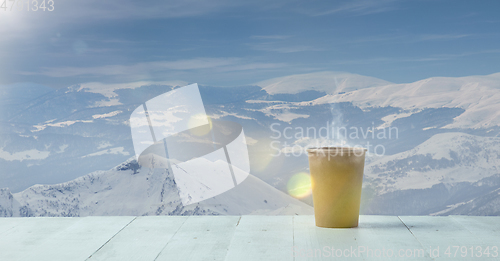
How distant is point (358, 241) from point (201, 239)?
45.2 inches

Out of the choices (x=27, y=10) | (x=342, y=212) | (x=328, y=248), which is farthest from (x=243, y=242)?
(x=27, y=10)

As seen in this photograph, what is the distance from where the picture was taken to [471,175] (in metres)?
9.18

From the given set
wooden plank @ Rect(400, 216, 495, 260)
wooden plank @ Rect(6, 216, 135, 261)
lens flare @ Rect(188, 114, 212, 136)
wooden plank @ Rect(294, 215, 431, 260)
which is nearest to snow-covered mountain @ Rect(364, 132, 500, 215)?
lens flare @ Rect(188, 114, 212, 136)

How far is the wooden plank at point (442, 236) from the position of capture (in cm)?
263

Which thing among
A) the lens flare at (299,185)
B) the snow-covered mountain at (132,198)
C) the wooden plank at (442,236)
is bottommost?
the snow-covered mountain at (132,198)

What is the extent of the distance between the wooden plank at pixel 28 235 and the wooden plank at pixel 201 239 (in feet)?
2.95

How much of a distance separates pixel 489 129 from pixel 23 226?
9.07 metres

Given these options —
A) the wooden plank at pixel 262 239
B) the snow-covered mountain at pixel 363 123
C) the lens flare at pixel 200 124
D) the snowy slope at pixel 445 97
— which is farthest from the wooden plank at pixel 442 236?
the snowy slope at pixel 445 97

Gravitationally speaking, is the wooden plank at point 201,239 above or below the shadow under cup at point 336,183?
below

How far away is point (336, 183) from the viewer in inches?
127

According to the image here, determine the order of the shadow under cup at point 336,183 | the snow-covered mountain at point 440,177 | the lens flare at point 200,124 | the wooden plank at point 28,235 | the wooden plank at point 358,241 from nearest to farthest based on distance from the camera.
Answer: the wooden plank at point 358,241 < the wooden plank at point 28,235 < the shadow under cup at point 336,183 < the lens flare at point 200,124 < the snow-covered mountain at point 440,177

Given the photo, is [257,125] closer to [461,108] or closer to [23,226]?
[461,108]

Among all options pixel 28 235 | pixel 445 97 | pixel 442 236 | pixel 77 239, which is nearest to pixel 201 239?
pixel 77 239

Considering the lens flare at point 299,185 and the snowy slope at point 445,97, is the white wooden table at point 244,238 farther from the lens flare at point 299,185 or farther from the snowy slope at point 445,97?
the snowy slope at point 445,97
